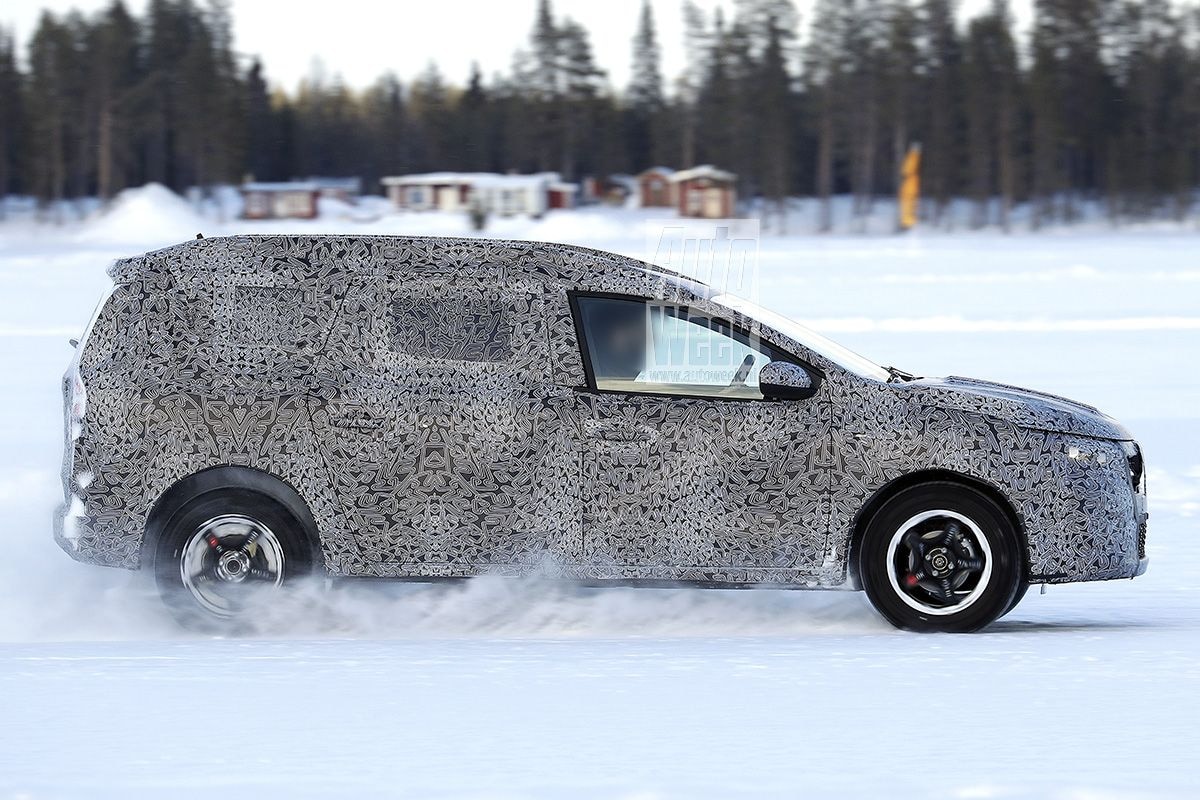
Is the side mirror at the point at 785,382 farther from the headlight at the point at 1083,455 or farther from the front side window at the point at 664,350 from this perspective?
the headlight at the point at 1083,455

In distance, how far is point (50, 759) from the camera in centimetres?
481

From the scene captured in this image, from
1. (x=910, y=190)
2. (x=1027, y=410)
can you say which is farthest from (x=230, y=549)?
(x=910, y=190)

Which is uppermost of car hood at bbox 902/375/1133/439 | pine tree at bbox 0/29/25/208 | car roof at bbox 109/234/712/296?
pine tree at bbox 0/29/25/208

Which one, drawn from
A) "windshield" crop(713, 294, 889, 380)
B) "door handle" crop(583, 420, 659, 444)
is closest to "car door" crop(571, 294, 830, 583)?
"door handle" crop(583, 420, 659, 444)

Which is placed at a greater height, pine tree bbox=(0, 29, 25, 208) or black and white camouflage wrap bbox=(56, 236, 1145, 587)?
pine tree bbox=(0, 29, 25, 208)

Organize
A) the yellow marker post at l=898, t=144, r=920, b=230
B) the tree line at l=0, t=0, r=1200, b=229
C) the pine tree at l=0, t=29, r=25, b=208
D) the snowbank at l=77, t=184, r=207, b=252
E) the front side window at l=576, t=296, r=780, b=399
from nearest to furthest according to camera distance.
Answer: the front side window at l=576, t=296, r=780, b=399
the snowbank at l=77, t=184, r=207, b=252
the yellow marker post at l=898, t=144, r=920, b=230
the tree line at l=0, t=0, r=1200, b=229
the pine tree at l=0, t=29, r=25, b=208

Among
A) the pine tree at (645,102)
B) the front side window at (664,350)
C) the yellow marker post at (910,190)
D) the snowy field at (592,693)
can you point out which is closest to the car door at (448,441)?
the front side window at (664,350)

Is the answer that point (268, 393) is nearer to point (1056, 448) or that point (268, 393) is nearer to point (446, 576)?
point (446, 576)

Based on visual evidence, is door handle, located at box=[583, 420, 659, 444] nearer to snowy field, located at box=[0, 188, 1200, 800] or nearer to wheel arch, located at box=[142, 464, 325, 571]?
snowy field, located at box=[0, 188, 1200, 800]

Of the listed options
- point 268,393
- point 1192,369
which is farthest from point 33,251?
point 268,393

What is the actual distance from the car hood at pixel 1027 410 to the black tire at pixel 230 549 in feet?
9.04

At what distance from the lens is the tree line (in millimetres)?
116062

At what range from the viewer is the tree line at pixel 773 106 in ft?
381

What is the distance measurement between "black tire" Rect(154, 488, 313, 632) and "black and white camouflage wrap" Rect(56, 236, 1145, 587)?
0.12 metres
